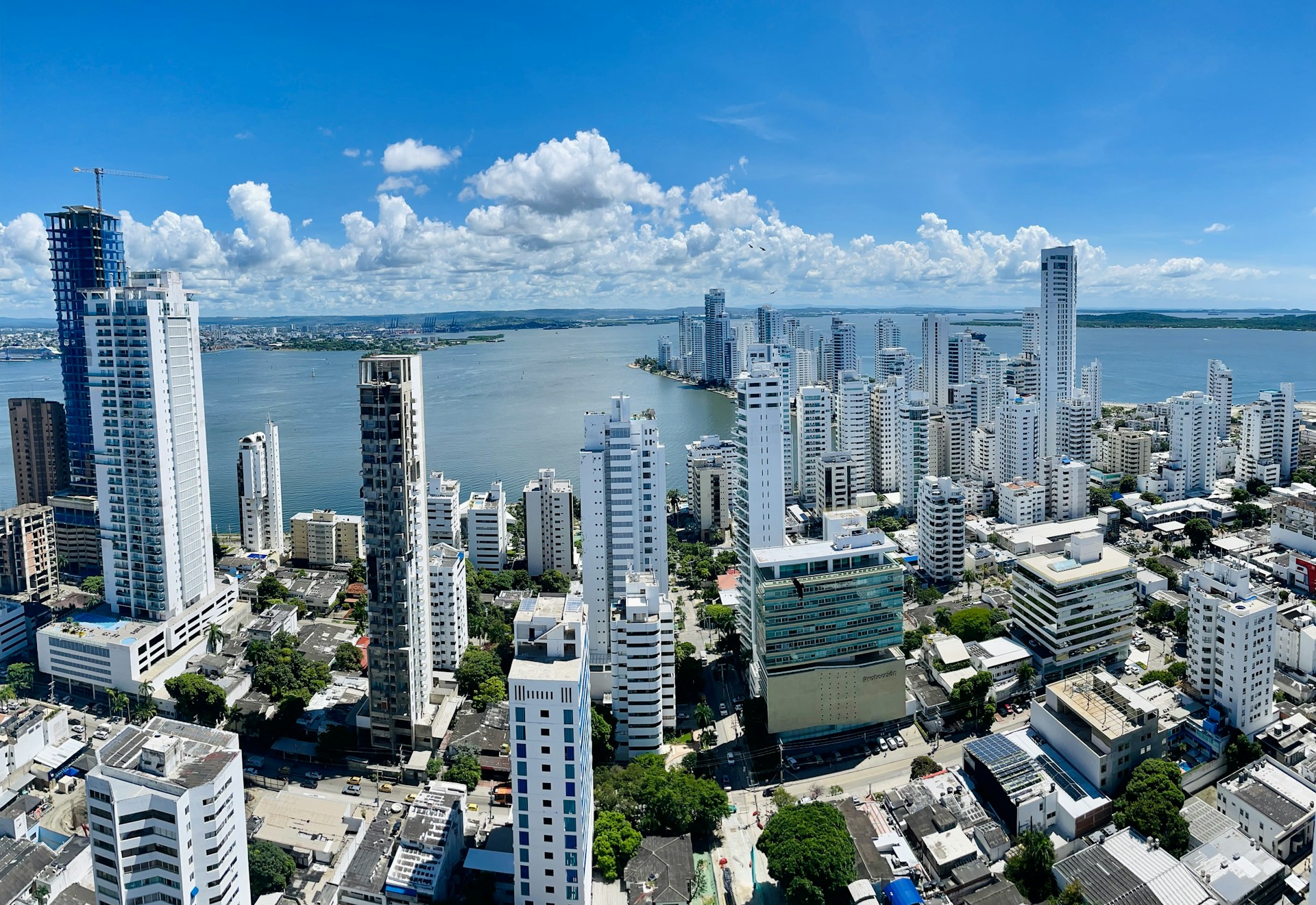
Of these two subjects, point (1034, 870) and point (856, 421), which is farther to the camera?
point (856, 421)

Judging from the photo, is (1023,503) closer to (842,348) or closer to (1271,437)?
(1271,437)

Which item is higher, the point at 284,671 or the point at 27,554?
the point at 27,554

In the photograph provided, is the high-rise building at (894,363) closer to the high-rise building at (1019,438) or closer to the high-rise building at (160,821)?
the high-rise building at (1019,438)

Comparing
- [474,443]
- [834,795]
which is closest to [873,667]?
[834,795]

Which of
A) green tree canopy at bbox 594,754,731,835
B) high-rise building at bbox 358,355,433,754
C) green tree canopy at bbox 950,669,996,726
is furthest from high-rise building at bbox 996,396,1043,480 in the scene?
high-rise building at bbox 358,355,433,754

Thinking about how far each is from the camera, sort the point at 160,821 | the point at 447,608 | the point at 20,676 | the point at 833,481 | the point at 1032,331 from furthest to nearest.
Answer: the point at 1032,331, the point at 833,481, the point at 447,608, the point at 20,676, the point at 160,821

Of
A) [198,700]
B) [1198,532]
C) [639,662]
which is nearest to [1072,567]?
[639,662]

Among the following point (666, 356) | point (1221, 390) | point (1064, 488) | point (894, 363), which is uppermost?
point (666, 356)
